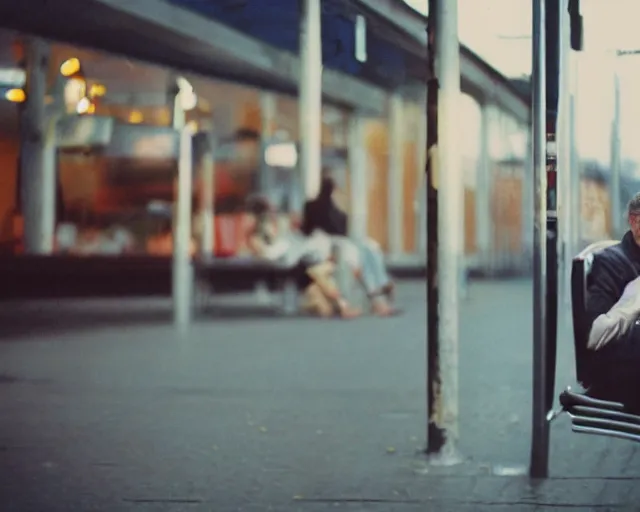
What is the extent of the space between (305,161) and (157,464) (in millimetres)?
11609

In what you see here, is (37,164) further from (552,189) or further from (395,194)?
(552,189)

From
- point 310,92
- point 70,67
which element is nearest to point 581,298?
point 310,92

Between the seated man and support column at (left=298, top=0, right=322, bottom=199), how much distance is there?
12.4 m

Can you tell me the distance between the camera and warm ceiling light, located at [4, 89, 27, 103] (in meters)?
18.7

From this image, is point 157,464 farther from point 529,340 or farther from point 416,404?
point 529,340

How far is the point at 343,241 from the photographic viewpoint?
15539 millimetres

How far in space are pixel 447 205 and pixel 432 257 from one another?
0.26 metres

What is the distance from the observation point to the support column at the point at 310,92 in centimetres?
1727

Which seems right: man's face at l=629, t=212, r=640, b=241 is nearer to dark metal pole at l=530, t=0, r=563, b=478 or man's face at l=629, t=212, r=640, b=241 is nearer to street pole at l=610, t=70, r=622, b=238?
dark metal pole at l=530, t=0, r=563, b=478

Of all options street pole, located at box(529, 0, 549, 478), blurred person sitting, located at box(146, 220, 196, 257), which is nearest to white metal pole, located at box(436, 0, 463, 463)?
street pole, located at box(529, 0, 549, 478)

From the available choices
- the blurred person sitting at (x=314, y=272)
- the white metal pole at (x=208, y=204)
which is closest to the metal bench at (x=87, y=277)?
the white metal pole at (x=208, y=204)

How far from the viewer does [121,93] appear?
63.2ft

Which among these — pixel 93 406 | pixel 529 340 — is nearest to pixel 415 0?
pixel 93 406

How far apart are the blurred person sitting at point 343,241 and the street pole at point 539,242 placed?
9736 millimetres
